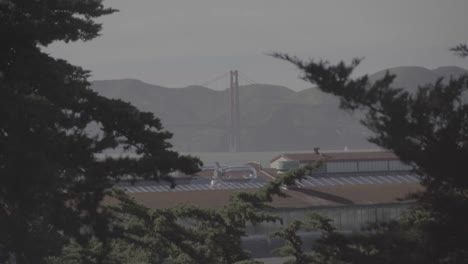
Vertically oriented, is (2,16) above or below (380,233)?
above

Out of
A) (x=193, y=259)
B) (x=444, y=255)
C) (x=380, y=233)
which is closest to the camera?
(x=444, y=255)

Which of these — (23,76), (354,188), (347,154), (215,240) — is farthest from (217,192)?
(23,76)

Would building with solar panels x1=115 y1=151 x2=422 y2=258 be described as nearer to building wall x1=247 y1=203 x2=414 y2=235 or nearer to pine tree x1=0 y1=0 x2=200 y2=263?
building wall x1=247 y1=203 x2=414 y2=235

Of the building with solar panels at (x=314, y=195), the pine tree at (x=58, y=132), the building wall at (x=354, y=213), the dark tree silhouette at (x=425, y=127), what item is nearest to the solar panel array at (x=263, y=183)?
the building with solar panels at (x=314, y=195)

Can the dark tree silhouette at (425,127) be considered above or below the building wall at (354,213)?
above

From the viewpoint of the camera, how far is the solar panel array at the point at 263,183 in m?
73.0

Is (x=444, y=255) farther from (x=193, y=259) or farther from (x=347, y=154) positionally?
(x=347, y=154)

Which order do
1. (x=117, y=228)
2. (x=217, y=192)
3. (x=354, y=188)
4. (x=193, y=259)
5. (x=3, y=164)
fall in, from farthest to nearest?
(x=354, y=188), (x=217, y=192), (x=193, y=259), (x=117, y=228), (x=3, y=164)

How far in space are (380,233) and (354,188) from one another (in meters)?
57.7

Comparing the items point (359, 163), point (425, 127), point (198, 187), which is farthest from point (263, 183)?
point (425, 127)

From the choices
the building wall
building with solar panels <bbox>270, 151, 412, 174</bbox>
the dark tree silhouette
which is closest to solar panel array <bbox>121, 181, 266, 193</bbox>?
the building wall

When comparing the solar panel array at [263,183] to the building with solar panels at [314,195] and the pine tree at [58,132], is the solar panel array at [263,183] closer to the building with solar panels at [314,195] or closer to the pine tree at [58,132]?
the building with solar panels at [314,195]

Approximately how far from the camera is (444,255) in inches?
582

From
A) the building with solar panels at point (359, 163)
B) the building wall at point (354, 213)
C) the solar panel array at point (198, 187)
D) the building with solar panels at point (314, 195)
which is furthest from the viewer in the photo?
the building with solar panels at point (359, 163)
